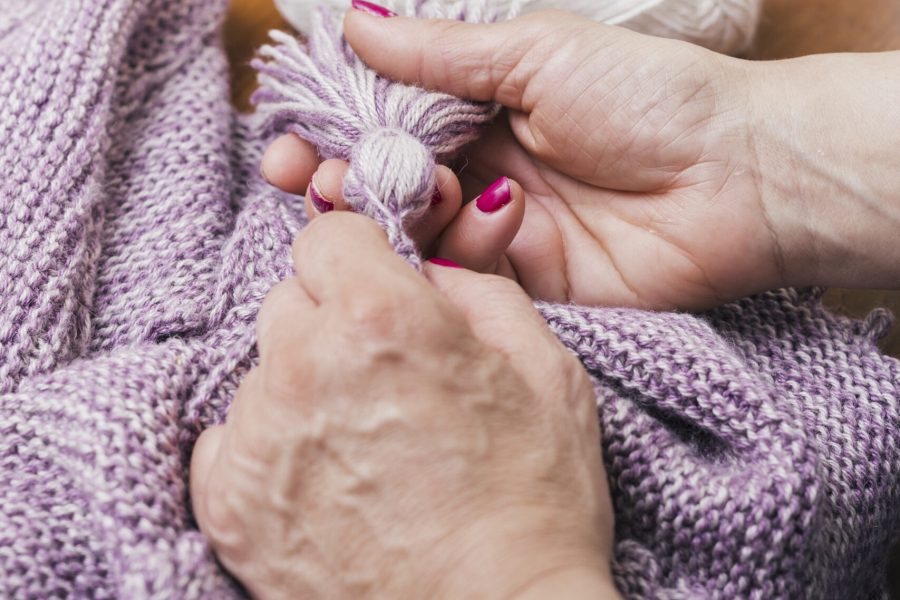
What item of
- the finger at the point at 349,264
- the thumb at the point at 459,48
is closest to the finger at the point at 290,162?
the thumb at the point at 459,48

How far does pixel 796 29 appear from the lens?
1.07 m

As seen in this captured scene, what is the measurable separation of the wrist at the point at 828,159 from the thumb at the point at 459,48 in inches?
8.8

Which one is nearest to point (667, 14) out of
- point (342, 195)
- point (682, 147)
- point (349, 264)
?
point (682, 147)

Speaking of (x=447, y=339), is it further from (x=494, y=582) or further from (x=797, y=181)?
(x=797, y=181)

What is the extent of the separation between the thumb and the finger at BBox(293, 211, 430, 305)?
235 millimetres

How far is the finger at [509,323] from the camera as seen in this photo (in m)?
0.61

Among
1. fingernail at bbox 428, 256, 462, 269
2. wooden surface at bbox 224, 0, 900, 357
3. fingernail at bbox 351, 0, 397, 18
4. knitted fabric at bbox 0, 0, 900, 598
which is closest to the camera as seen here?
knitted fabric at bbox 0, 0, 900, 598

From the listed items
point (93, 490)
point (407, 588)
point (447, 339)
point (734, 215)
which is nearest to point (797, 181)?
point (734, 215)

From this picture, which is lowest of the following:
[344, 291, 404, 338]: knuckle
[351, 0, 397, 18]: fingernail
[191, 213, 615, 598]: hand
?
→ [191, 213, 615, 598]: hand

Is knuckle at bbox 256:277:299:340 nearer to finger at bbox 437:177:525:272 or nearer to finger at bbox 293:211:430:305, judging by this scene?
finger at bbox 293:211:430:305

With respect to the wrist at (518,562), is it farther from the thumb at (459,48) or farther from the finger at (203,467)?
the thumb at (459,48)

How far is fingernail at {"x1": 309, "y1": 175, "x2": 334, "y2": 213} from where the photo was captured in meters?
0.77

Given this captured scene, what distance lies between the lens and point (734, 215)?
2.67 ft

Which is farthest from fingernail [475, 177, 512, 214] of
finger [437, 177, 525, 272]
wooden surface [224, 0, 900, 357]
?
wooden surface [224, 0, 900, 357]
